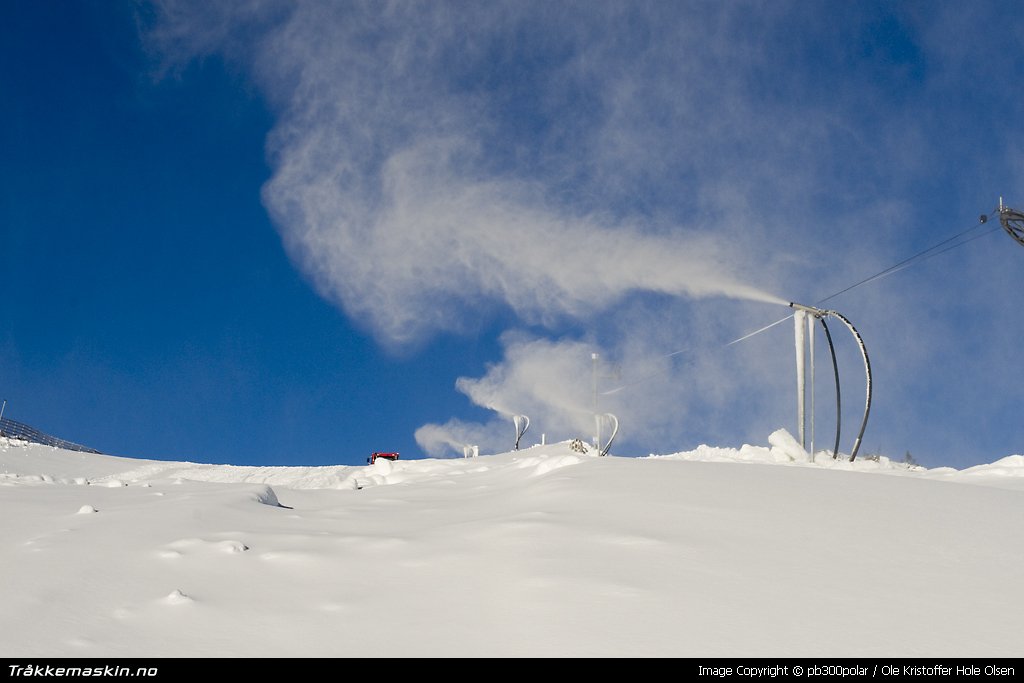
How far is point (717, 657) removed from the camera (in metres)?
3.16

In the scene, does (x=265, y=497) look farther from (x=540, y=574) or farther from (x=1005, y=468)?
(x=1005, y=468)

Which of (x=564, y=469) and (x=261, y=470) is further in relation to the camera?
(x=261, y=470)

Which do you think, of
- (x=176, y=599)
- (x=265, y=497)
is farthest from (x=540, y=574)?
(x=265, y=497)

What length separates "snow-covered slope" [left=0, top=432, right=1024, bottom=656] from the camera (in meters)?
3.39

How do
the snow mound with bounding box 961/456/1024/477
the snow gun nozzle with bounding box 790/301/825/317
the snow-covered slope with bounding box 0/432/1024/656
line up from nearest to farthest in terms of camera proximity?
the snow-covered slope with bounding box 0/432/1024/656, the snow mound with bounding box 961/456/1024/477, the snow gun nozzle with bounding box 790/301/825/317

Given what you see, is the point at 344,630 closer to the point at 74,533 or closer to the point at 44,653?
the point at 44,653

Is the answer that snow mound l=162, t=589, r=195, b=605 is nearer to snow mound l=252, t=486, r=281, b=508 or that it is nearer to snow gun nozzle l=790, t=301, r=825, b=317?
snow mound l=252, t=486, r=281, b=508

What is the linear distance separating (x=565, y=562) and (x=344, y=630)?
4.66 ft

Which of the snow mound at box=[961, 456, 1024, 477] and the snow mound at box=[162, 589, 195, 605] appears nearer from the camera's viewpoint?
the snow mound at box=[162, 589, 195, 605]

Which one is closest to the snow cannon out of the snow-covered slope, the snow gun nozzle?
the snow gun nozzle

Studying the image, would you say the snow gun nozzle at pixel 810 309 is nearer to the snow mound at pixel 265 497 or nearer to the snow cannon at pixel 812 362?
Result: the snow cannon at pixel 812 362

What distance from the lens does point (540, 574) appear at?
13.7 ft
